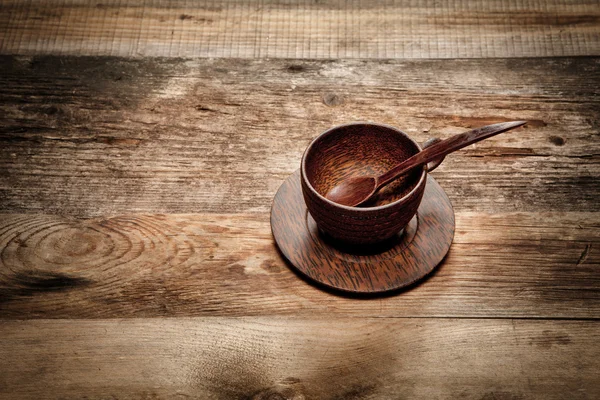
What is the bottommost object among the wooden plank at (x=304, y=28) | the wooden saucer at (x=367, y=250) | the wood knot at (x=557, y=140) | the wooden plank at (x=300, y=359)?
the wooden plank at (x=300, y=359)

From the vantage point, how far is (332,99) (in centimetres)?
103

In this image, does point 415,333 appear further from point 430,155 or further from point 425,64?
point 425,64

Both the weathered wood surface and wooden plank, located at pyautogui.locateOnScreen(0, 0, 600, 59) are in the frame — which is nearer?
the weathered wood surface

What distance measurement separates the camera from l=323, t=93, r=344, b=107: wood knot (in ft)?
3.36

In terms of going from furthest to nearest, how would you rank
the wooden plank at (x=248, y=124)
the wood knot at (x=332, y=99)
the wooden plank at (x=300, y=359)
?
the wood knot at (x=332, y=99)
the wooden plank at (x=248, y=124)
the wooden plank at (x=300, y=359)

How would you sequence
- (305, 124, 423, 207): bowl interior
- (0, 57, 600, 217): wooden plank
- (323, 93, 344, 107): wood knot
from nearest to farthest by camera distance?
1. (305, 124, 423, 207): bowl interior
2. (0, 57, 600, 217): wooden plank
3. (323, 93, 344, 107): wood knot

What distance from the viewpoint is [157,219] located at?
0.86 meters

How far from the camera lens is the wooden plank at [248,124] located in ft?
2.93

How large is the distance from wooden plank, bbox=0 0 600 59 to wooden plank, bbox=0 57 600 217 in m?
0.04

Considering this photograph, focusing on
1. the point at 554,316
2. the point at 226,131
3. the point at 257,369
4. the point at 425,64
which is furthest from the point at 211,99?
the point at 554,316

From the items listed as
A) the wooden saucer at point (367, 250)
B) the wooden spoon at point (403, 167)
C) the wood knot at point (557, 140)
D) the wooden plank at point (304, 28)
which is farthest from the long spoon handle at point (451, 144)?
the wooden plank at point (304, 28)

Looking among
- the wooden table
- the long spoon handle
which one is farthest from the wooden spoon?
the wooden table

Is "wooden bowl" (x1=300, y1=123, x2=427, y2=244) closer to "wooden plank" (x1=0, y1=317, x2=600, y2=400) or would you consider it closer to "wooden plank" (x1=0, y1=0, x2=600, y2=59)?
"wooden plank" (x1=0, y1=317, x2=600, y2=400)

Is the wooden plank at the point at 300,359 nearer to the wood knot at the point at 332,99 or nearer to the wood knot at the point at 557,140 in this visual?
the wood knot at the point at 557,140
